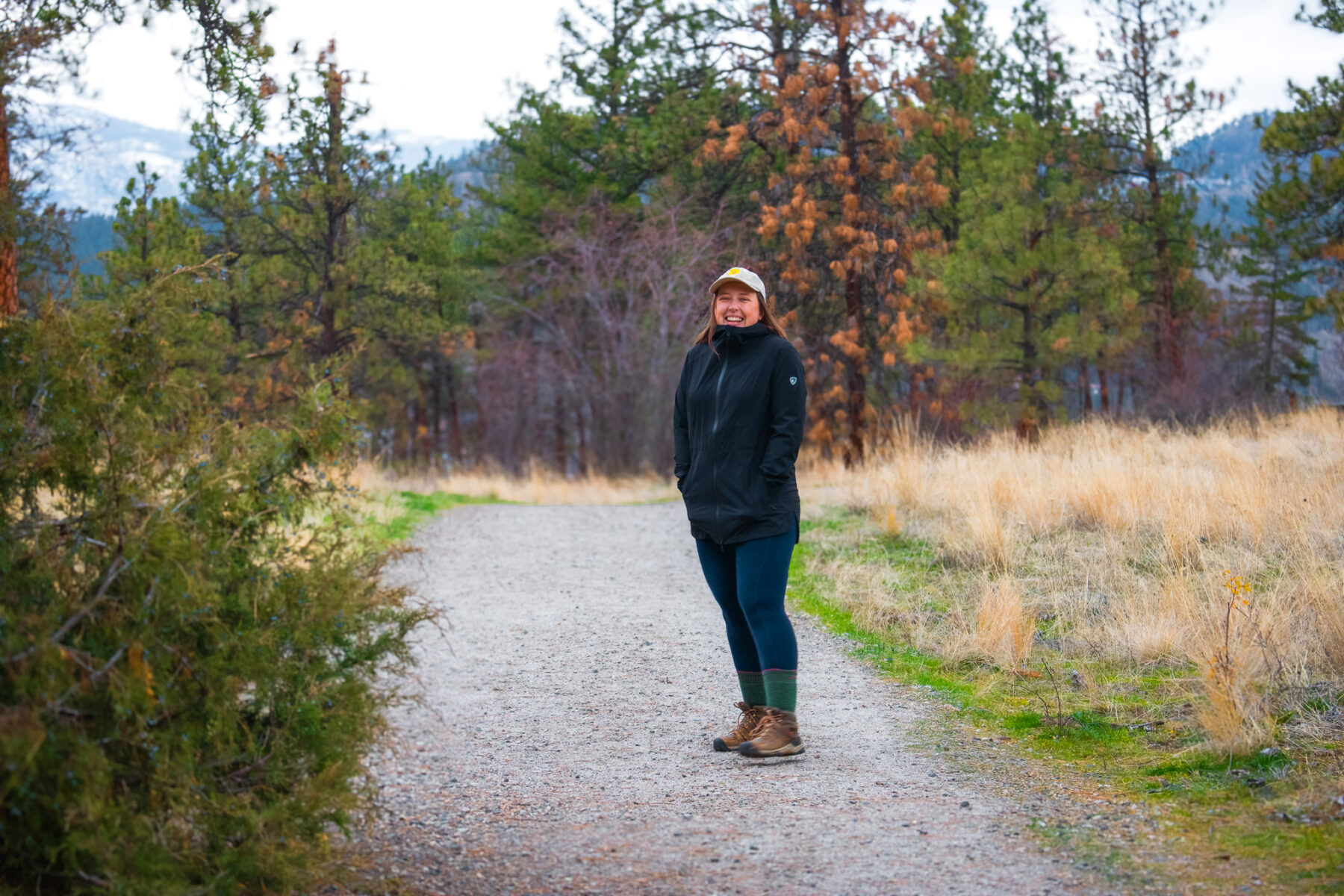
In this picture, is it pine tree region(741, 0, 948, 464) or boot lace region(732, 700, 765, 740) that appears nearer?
boot lace region(732, 700, 765, 740)

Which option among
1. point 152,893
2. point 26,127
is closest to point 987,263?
point 26,127

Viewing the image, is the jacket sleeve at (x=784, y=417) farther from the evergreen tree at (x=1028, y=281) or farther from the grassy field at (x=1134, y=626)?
the evergreen tree at (x=1028, y=281)

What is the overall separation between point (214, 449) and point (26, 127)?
7081 millimetres

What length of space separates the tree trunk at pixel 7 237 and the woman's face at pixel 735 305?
2.73 meters

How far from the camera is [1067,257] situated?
20328 millimetres

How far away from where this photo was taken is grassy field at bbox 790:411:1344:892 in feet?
12.5

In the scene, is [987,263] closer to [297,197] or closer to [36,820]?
[297,197]

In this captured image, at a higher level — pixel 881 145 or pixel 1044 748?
pixel 881 145

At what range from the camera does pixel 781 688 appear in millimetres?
4559

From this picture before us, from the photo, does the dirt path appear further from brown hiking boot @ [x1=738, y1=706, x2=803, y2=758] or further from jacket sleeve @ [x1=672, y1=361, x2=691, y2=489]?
jacket sleeve @ [x1=672, y1=361, x2=691, y2=489]

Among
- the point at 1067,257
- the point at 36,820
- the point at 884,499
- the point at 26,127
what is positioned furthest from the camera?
the point at 1067,257

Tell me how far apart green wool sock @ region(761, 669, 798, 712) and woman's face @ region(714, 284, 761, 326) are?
1.57 meters

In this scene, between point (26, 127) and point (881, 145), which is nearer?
point (26, 127)

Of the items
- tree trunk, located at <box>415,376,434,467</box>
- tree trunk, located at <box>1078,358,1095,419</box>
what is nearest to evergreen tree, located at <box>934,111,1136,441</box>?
tree trunk, located at <box>1078,358,1095,419</box>
